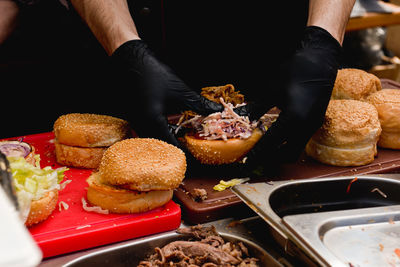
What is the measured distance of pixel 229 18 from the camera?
2.95 m

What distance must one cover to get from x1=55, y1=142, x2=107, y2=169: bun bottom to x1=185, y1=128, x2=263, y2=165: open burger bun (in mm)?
505

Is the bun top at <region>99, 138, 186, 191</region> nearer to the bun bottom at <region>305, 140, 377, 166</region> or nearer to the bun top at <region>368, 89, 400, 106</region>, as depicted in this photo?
the bun bottom at <region>305, 140, 377, 166</region>

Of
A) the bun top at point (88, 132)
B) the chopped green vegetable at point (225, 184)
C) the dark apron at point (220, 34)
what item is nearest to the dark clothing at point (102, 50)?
the dark apron at point (220, 34)

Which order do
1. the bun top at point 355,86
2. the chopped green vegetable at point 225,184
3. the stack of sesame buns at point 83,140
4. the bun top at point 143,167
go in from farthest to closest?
1. the bun top at point 355,86
2. the stack of sesame buns at point 83,140
3. the chopped green vegetable at point 225,184
4. the bun top at point 143,167

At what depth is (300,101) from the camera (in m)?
2.08

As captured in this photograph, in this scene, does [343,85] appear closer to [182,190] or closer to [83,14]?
[182,190]

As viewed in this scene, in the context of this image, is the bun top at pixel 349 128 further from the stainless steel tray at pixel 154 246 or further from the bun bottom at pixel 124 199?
the bun bottom at pixel 124 199

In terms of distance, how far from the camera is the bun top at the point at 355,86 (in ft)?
9.30

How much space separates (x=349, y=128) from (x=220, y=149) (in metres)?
0.76

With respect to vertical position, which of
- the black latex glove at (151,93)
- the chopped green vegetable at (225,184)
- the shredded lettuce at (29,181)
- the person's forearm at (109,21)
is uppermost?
the person's forearm at (109,21)

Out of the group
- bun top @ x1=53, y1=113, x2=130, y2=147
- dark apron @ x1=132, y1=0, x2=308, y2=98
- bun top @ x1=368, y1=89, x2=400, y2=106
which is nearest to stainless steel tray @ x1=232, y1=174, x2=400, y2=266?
bun top @ x1=368, y1=89, x2=400, y2=106

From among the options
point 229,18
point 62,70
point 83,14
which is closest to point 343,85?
point 229,18

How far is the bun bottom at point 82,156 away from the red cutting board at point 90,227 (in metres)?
0.33

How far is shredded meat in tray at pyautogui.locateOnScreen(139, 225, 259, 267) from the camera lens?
1563 mm
